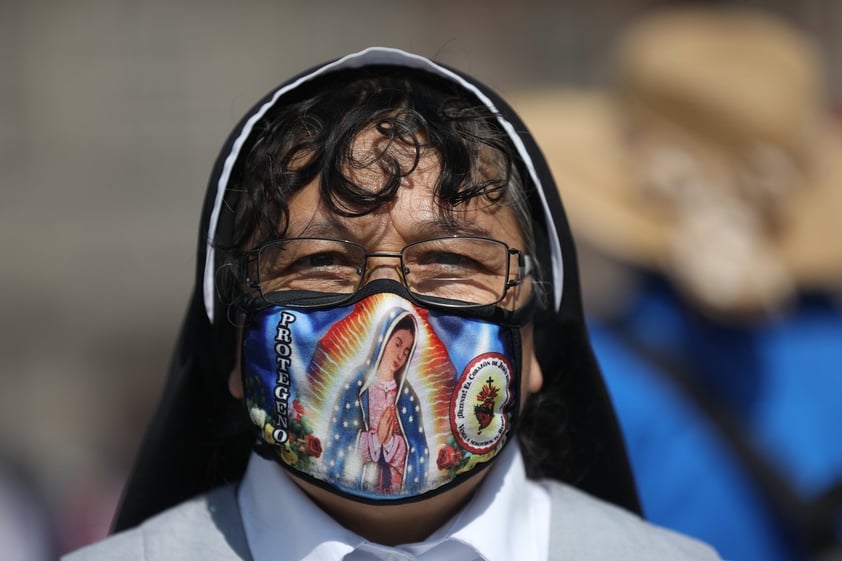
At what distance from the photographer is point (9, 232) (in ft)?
26.9

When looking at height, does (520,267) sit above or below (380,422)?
above

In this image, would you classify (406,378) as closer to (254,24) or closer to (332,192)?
(332,192)

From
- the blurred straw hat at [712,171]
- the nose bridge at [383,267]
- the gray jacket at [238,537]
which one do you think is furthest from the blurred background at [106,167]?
the nose bridge at [383,267]

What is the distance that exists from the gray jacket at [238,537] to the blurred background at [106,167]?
594cm

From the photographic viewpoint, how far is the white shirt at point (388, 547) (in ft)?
6.36

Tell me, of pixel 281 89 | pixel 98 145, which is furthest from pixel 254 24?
pixel 281 89

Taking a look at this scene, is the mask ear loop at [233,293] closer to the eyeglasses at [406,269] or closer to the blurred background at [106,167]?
the eyeglasses at [406,269]

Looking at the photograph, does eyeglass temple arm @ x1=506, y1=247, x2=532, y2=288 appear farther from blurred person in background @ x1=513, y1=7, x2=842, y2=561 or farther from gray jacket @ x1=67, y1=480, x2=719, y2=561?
blurred person in background @ x1=513, y1=7, x2=842, y2=561

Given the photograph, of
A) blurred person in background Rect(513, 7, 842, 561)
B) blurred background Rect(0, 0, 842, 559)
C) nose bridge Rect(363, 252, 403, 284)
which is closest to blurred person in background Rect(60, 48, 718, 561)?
nose bridge Rect(363, 252, 403, 284)

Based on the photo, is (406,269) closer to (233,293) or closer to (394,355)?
(394,355)

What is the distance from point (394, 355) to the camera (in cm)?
183

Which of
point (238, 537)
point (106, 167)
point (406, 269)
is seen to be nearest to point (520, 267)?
point (406, 269)

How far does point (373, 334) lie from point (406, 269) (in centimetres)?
16

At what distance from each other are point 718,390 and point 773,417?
23 cm
